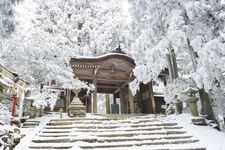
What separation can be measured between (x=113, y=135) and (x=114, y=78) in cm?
780

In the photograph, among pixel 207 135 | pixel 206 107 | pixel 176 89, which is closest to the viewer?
pixel 207 135

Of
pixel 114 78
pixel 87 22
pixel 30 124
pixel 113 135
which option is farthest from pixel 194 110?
pixel 87 22

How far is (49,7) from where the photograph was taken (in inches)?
763

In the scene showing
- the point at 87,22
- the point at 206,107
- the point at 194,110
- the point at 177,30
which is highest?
the point at 87,22

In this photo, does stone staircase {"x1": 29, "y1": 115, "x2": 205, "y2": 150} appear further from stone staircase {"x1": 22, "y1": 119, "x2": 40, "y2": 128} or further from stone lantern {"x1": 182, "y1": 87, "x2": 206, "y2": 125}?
stone lantern {"x1": 182, "y1": 87, "x2": 206, "y2": 125}

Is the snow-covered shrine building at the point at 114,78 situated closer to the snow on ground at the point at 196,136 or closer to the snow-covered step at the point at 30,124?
the snow-covered step at the point at 30,124

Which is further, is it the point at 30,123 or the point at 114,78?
the point at 114,78

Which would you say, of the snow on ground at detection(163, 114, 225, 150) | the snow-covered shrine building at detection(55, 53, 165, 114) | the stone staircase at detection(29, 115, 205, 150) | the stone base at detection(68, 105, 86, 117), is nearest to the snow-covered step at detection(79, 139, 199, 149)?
the stone staircase at detection(29, 115, 205, 150)

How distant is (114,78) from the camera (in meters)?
14.8

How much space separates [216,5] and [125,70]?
Answer: 7.54 meters

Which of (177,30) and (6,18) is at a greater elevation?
(177,30)

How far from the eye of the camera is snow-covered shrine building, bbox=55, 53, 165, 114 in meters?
13.1

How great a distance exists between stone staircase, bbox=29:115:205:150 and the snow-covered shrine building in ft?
15.4

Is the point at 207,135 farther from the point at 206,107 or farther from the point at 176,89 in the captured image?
the point at 176,89
